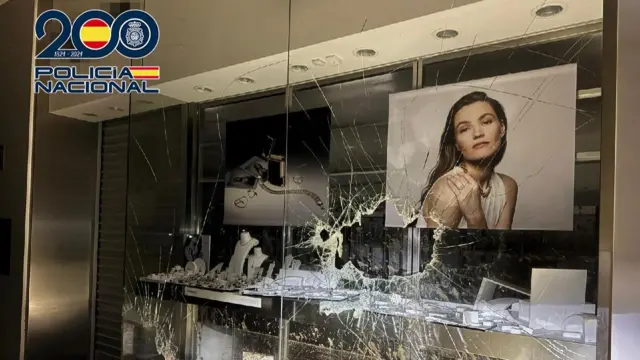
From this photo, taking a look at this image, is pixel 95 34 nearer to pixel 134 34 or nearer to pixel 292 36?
pixel 134 34

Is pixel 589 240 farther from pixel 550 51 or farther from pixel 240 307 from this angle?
pixel 240 307

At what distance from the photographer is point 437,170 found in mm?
1386

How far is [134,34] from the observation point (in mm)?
1664

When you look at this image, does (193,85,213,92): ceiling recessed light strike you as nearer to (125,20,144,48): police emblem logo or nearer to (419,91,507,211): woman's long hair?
(125,20,144,48): police emblem logo

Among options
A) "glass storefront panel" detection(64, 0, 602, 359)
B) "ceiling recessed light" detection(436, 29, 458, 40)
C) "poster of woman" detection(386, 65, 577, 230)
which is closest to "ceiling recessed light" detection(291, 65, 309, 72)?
"glass storefront panel" detection(64, 0, 602, 359)

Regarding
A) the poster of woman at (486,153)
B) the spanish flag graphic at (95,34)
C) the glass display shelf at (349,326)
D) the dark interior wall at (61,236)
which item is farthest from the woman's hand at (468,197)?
the dark interior wall at (61,236)

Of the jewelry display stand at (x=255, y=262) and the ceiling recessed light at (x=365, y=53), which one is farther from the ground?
the ceiling recessed light at (x=365, y=53)

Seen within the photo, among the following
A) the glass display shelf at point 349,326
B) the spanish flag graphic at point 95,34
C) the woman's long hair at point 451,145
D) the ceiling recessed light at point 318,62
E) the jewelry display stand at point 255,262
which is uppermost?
the spanish flag graphic at point 95,34

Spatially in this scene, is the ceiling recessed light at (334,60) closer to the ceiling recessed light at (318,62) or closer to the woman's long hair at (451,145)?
the ceiling recessed light at (318,62)

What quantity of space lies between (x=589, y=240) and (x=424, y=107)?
1.88 feet

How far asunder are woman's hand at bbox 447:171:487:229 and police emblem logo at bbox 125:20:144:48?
1.14 meters

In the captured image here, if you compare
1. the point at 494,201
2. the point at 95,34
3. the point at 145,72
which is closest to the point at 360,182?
the point at 494,201

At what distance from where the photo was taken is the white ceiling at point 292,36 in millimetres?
1128

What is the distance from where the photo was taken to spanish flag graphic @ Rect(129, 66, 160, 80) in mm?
1678
